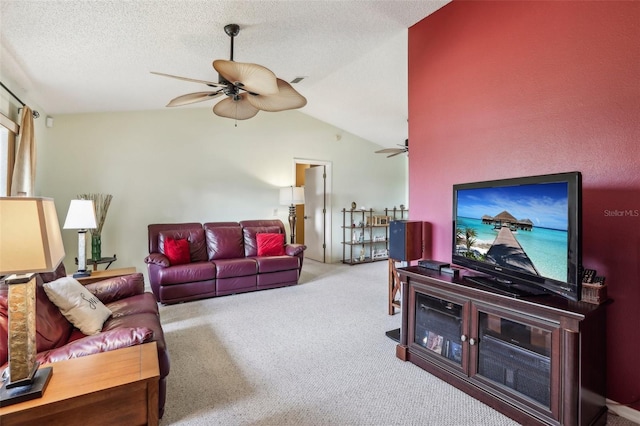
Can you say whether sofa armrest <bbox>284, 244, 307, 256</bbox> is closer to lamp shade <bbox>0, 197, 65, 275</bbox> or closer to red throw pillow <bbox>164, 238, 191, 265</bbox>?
red throw pillow <bbox>164, 238, 191, 265</bbox>

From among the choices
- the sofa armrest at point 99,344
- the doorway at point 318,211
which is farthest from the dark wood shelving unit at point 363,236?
the sofa armrest at point 99,344

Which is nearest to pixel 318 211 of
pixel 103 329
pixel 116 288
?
pixel 116 288

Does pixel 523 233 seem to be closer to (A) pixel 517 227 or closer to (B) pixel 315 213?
→ (A) pixel 517 227

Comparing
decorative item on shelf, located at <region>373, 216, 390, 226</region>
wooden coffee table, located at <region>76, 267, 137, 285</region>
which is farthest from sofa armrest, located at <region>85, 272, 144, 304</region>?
decorative item on shelf, located at <region>373, 216, 390, 226</region>

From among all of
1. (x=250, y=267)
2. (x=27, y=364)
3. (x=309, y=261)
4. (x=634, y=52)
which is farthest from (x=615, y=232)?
(x=309, y=261)

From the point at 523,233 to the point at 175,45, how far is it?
128 inches

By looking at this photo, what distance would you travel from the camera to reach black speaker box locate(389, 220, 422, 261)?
2828mm

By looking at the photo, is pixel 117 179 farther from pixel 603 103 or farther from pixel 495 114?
pixel 603 103

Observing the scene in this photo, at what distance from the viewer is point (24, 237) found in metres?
1.11

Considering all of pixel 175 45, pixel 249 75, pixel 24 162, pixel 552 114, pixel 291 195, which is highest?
pixel 175 45

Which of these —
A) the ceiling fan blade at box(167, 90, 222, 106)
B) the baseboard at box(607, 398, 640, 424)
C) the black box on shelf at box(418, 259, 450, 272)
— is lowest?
the baseboard at box(607, 398, 640, 424)

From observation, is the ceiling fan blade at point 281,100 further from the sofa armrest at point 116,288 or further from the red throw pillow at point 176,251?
the red throw pillow at point 176,251

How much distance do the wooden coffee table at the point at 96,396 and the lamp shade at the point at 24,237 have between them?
0.49 meters

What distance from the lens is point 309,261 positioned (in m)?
6.71
